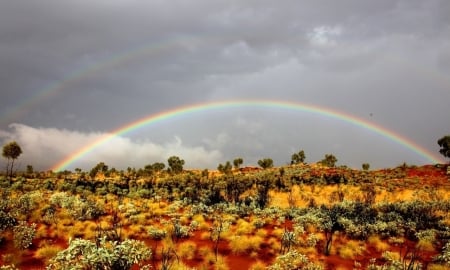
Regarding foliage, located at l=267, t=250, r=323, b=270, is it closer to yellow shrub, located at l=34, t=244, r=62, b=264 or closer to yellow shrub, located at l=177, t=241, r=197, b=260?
yellow shrub, located at l=177, t=241, r=197, b=260

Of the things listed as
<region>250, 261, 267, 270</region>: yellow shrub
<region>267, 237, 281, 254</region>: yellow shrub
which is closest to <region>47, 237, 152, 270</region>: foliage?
<region>250, 261, 267, 270</region>: yellow shrub

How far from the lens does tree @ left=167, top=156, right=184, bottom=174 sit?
274 feet

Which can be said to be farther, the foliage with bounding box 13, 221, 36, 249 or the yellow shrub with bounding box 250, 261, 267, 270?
the foliage with bounding box 13, 221, 36, 249

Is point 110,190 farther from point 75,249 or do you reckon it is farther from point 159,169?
point 159,169

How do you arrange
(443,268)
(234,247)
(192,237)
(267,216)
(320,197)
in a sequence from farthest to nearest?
(320,197) → (267,216) → (192,237) → (234,247) → (443,268)

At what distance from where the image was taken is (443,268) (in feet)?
62.6

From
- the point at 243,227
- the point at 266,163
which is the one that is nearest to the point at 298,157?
the point at 266,163

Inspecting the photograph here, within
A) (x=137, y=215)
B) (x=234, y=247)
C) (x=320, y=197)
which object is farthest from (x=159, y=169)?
(x=234, y=247)

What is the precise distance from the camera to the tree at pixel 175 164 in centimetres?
8338

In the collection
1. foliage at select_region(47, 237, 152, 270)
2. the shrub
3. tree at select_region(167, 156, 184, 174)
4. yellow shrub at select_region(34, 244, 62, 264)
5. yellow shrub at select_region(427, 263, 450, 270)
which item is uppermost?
tree at select_region(167, 156, 184, 174)

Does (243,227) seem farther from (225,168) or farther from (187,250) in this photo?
(225,168)

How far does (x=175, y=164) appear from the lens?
8588 centimetres

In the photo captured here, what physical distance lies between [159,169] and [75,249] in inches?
3117

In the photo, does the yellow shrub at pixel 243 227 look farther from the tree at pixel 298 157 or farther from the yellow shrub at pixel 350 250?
the tree at pixel 298 157
